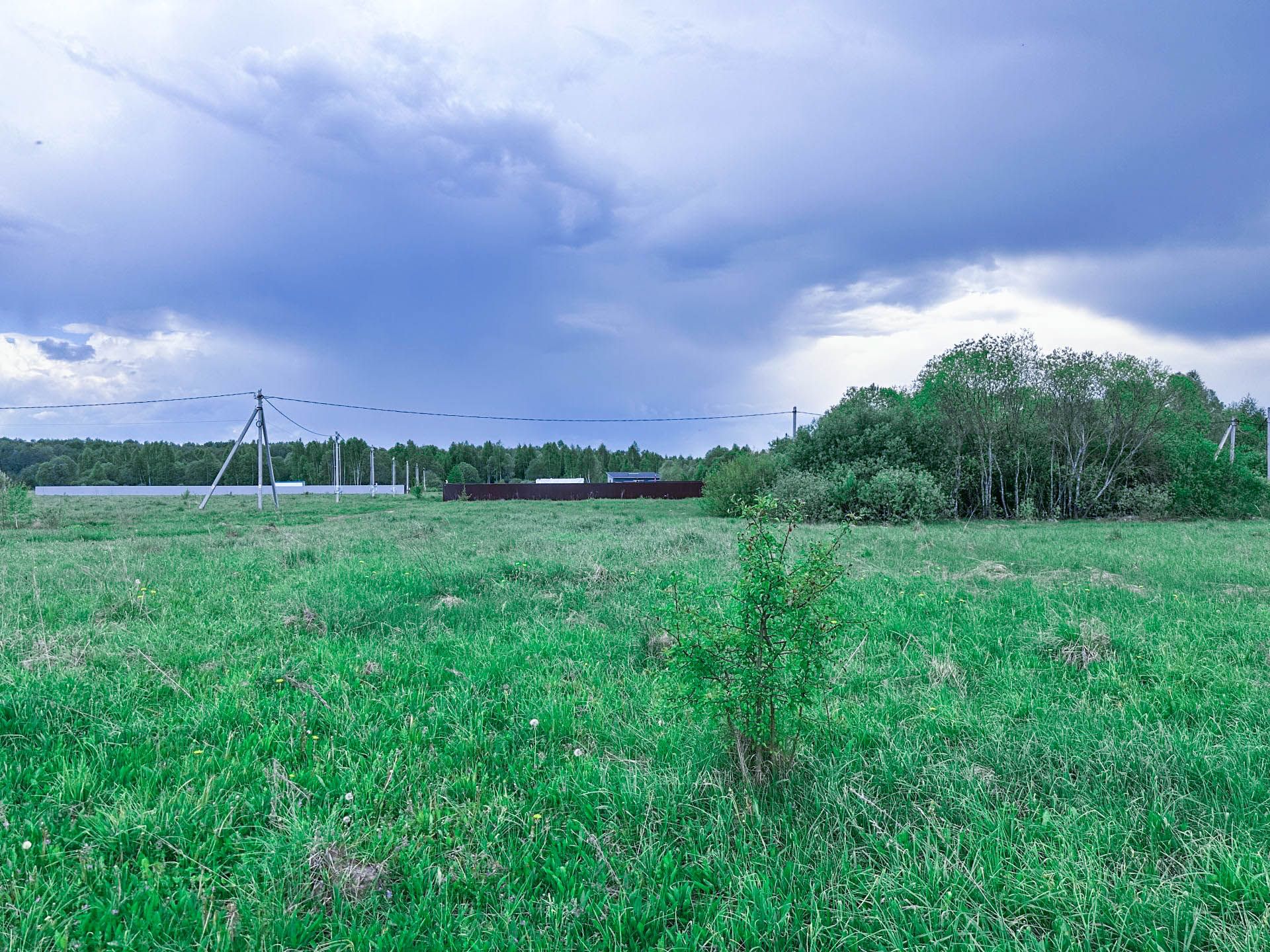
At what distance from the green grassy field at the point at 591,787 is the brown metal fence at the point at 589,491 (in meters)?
47.5

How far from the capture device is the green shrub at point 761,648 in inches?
113

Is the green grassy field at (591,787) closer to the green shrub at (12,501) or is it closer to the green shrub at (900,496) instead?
the green shrub at (900,496)

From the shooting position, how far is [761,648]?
2.91 meters

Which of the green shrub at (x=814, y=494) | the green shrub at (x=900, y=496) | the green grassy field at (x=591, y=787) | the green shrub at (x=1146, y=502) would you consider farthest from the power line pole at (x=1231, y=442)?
the green grassy field at (x=591, y=787)

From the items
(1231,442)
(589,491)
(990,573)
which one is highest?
(1231,442)

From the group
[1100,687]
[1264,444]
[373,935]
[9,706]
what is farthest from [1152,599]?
[1264,444]

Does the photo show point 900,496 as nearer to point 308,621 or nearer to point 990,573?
point 990,573

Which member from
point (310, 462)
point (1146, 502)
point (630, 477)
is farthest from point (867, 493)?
point (310, 462)

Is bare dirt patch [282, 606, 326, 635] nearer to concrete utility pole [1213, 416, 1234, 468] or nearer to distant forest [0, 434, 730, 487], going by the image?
concrete utility pole [1213, 416, 1234, 468]

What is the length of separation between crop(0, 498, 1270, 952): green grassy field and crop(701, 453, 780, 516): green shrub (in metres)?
20.2

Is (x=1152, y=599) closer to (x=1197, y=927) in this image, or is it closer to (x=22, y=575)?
(x=1197, y=927)

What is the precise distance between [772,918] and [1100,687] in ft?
11.6

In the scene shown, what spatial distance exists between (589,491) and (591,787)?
5326cm

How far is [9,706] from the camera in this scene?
369 centimetres
